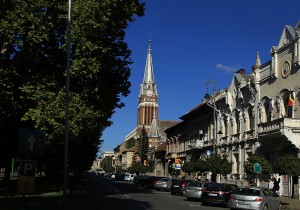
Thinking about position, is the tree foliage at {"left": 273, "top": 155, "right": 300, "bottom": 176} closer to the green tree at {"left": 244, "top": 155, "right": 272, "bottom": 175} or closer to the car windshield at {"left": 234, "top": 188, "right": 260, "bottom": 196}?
the car windshield at {"left": 234, "top": 188, "right": 260, "bottom": 196}

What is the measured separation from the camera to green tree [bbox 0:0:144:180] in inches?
993

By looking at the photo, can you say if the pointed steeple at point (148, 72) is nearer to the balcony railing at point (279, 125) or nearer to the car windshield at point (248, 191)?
the balcony railing at point (279, 125)

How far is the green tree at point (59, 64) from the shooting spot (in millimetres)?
25219

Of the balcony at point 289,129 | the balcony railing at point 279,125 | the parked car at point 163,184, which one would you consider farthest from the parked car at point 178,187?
the balcony at point 289,129

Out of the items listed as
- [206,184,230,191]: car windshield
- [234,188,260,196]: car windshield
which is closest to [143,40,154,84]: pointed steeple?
[206,184,230,191]: car windshield

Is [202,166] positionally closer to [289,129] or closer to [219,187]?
[289,129]

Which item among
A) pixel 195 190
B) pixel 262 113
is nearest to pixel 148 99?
pixel 262 113

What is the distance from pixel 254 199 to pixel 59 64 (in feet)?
47.9

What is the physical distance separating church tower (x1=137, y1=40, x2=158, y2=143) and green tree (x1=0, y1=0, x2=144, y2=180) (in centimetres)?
13154

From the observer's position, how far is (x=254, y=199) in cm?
2206

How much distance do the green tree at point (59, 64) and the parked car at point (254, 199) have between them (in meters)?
8.59

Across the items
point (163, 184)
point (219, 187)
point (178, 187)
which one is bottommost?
point (163, 184)

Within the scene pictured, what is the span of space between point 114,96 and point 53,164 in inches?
488

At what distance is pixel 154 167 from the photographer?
98625mm
